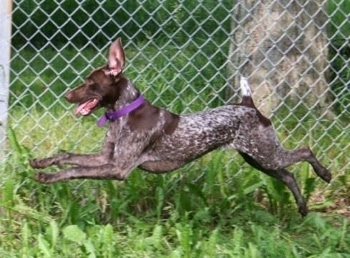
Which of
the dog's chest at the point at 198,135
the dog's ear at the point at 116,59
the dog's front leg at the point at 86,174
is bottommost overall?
the dog's front leg at the point at 86,174

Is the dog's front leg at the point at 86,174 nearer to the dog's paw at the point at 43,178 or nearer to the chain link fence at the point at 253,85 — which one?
the dog's paw at the point at 43,178

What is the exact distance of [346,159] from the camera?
239 inches

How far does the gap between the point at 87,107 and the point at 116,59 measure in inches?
10.6

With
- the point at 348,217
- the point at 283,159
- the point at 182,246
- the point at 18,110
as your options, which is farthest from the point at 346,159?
the point at 18,110

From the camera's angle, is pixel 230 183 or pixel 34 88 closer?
pixel 230 183

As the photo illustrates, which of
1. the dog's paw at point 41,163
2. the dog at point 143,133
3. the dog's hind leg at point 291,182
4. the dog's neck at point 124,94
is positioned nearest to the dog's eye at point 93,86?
the dog at point 143,133

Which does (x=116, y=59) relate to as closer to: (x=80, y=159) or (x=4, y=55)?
(x=80, y=159)

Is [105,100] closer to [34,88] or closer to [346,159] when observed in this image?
[346,159]

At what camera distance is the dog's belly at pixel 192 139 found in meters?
5.04

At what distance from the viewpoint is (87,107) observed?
15.9 ft

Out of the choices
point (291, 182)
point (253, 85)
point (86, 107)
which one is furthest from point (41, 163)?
point (253, 85)

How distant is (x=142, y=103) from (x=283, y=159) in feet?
2.95

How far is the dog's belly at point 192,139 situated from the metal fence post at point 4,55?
2.62 ft

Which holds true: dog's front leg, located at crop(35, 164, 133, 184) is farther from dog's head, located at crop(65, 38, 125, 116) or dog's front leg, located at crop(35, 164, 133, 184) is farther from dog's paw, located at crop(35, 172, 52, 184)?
dog's head, located at crop(65, 38, 125, 116)
